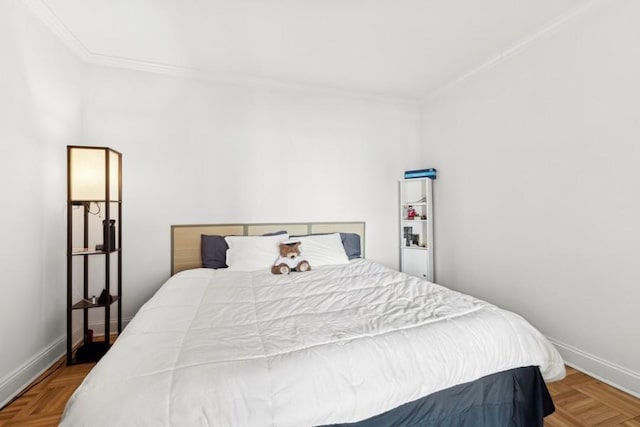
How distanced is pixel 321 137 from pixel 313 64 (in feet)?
2.58

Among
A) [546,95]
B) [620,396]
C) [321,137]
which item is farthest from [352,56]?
[620,396]

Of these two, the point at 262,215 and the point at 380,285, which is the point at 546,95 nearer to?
the point at 380,285

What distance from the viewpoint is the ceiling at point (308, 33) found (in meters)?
2.00

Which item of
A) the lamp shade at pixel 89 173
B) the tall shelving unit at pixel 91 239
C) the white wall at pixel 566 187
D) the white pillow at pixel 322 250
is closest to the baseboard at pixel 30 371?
the tall shelving unit at pixel 91 239

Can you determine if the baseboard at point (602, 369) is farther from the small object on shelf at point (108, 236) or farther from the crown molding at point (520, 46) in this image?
the small object on shelf at point (108, 236)

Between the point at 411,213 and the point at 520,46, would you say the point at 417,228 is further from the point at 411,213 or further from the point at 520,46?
the point at 520,46

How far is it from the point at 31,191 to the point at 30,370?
121 cm

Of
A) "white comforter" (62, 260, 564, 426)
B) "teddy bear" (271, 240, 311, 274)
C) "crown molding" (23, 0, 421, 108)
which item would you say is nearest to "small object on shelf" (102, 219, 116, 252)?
"white comforter" (62, 260, 564, 426)

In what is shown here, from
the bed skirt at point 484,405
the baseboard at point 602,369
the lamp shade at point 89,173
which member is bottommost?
the baseboard at point 602,369

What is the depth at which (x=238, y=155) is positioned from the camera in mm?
2990

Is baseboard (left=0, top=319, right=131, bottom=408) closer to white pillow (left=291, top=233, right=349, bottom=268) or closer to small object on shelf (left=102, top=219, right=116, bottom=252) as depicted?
small object on shelf (left=102, top=219, right=116, bottom=252)

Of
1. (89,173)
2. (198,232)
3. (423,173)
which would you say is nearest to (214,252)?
(198,232)

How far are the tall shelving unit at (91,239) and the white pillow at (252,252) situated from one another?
0.91m

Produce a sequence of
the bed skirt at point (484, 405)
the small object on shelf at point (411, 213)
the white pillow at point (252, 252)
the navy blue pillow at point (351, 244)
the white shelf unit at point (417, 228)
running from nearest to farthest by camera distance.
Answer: the bed skirt at point (484, 405), the white pillow at point (252, 252), the navy blue pillow at point (351, 244), the white shelf unit at point (417, 228), the small object on shelf at point (411, 213)
